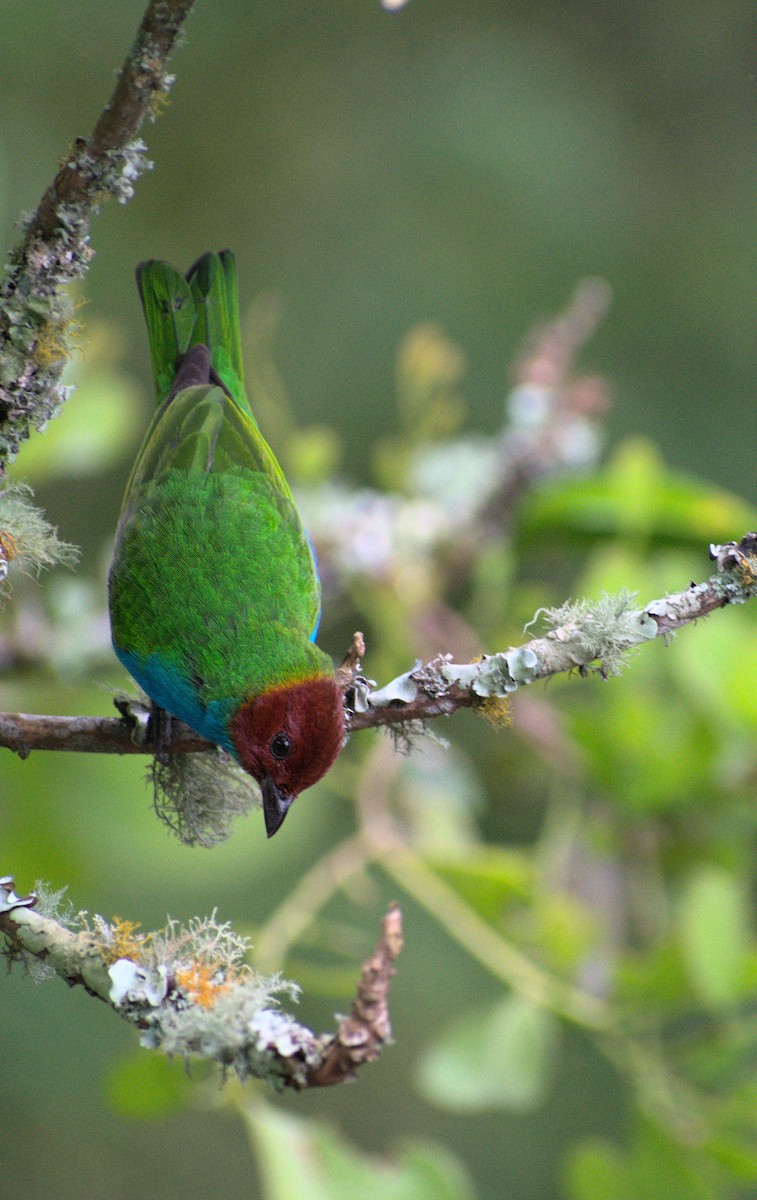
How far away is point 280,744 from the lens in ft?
5.37

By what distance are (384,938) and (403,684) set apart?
1.03 feet

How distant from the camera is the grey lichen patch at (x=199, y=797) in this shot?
1.47 metres

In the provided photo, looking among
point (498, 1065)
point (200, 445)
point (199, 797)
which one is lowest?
point (498, 1065)

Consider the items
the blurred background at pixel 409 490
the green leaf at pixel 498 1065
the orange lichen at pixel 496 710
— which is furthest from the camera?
the blurred background at pixel 409 490

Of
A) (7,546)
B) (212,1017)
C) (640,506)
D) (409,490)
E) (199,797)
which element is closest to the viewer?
(212,1017)

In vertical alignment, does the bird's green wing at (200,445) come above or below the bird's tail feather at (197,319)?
below

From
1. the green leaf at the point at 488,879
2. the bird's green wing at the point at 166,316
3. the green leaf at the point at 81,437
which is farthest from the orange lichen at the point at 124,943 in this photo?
the green leaf at the point at 81,437

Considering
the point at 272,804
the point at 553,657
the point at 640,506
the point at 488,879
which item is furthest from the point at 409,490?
the point at 553,657

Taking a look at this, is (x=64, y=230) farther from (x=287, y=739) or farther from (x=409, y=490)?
(x=409, y=490)

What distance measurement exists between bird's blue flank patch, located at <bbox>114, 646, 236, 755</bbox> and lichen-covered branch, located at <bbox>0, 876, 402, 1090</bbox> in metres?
0.55

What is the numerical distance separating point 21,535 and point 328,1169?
1.30m

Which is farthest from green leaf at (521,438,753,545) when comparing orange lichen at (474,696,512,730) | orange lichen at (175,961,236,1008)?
orange lichen at (175,961,236,1008)

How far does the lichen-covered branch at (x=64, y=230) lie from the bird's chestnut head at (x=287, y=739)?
59cm

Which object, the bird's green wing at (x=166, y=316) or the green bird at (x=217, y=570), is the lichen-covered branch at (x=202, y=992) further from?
the bird's green wing at (x=166, y=316)
